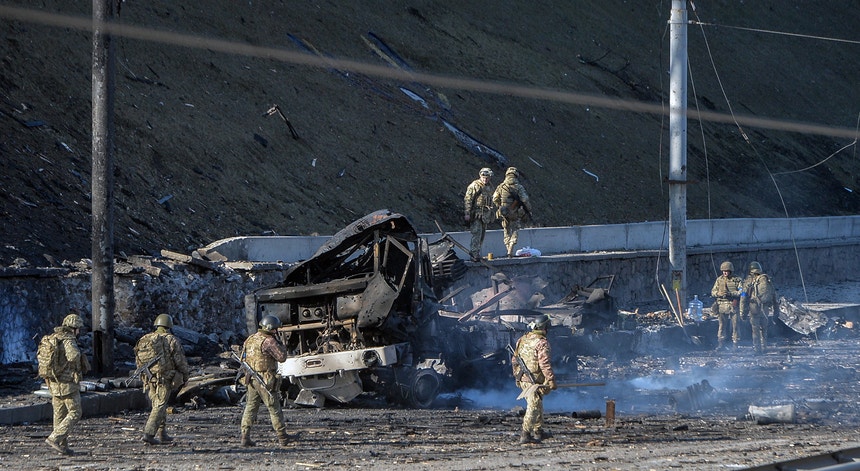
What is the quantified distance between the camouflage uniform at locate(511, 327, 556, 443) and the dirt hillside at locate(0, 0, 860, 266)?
1138cm

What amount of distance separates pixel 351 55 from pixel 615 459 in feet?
96.0

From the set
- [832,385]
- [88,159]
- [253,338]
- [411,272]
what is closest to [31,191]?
[88,159]

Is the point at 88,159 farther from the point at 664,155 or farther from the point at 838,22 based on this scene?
the point at 838,22

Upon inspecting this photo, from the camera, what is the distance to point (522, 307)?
19859 mm

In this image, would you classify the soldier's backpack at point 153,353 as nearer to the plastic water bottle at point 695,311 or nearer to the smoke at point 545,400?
the smoke at point 545,400

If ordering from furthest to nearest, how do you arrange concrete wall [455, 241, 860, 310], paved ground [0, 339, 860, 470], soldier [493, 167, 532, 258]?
1. concrete wall [455, 241, 860, 310]
2. soldier [493, 167, 532, 258]
3. paved ground [0, 339, 860, 470]

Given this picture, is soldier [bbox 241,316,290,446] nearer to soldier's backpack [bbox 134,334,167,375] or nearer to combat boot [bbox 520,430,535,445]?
soldier's backpack [bbox 134,334,167,375]

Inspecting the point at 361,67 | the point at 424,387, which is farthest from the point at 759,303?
the point at 361,67

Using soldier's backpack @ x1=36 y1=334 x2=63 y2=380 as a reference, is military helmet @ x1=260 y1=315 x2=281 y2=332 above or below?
above

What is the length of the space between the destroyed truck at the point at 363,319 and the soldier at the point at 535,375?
3.16 m

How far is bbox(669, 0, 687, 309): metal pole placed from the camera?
25516 millimetres

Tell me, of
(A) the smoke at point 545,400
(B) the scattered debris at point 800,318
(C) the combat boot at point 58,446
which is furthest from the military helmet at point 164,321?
(B) the scattered debris at point 800,318

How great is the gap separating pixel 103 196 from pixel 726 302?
13576 mm

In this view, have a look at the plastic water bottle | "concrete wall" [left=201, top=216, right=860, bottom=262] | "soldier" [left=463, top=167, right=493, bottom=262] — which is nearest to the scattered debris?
the plastic water bottle
